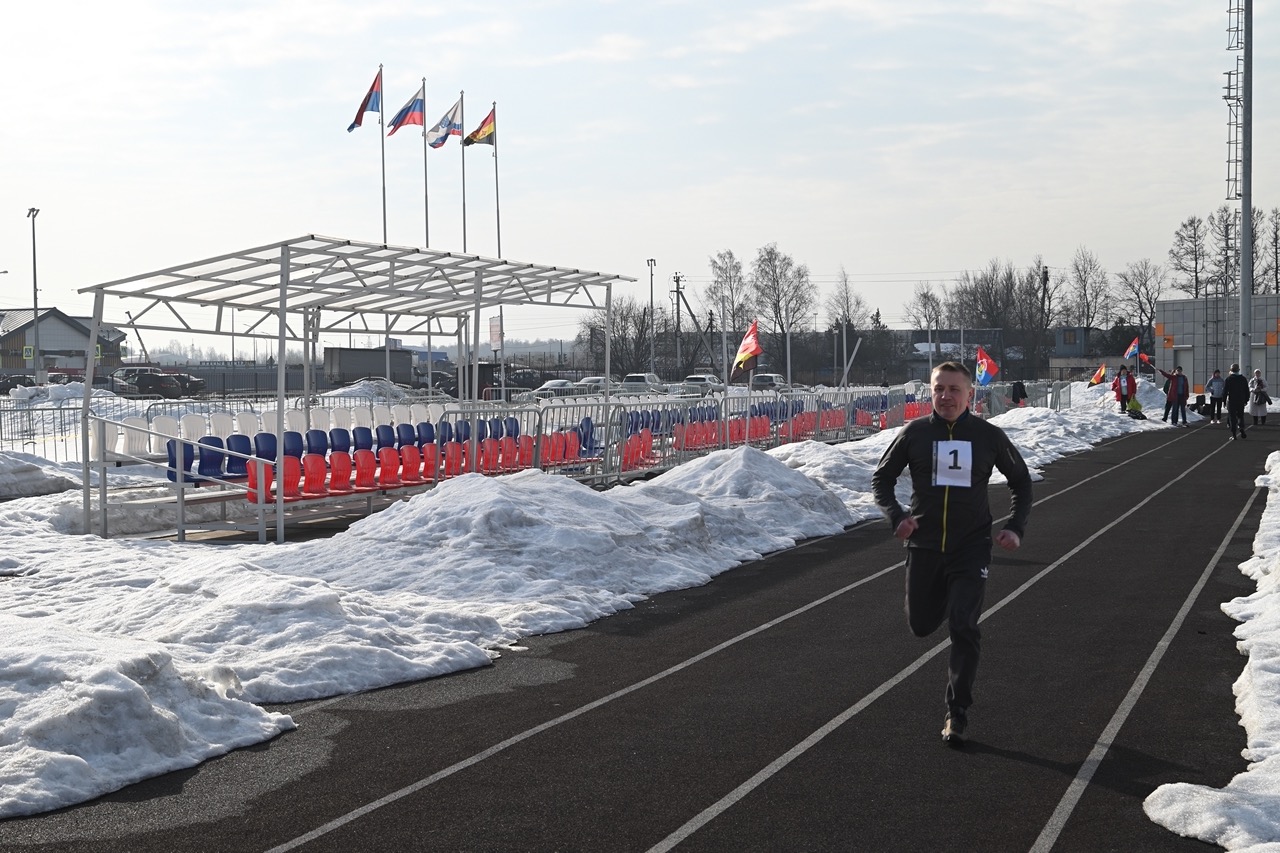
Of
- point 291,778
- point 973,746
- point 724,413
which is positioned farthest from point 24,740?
point 724,413

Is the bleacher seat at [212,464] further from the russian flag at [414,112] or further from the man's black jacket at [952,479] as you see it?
the russian flag at [414,112]

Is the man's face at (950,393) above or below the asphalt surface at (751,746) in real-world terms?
above

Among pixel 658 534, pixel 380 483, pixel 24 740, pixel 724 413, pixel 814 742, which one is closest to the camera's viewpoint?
pixel 24 740

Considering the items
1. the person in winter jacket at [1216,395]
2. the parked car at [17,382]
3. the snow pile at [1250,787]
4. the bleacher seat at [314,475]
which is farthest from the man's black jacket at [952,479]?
the parked car at [17,382]

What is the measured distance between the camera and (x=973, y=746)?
653cm

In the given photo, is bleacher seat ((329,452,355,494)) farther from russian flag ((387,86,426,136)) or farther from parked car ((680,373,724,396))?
parked car ((680,373,724,396))

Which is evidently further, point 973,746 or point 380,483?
point 380,483

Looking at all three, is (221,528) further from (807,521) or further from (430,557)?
(807,521)

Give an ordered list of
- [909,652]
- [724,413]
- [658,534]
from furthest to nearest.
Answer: [724,413]
[658,534]
[909,652]

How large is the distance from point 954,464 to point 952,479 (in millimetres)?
80

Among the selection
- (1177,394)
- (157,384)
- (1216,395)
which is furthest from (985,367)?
(157,384)

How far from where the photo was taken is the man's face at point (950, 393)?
6.68 meters

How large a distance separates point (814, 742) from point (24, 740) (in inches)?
156

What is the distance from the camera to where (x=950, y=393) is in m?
6.68
